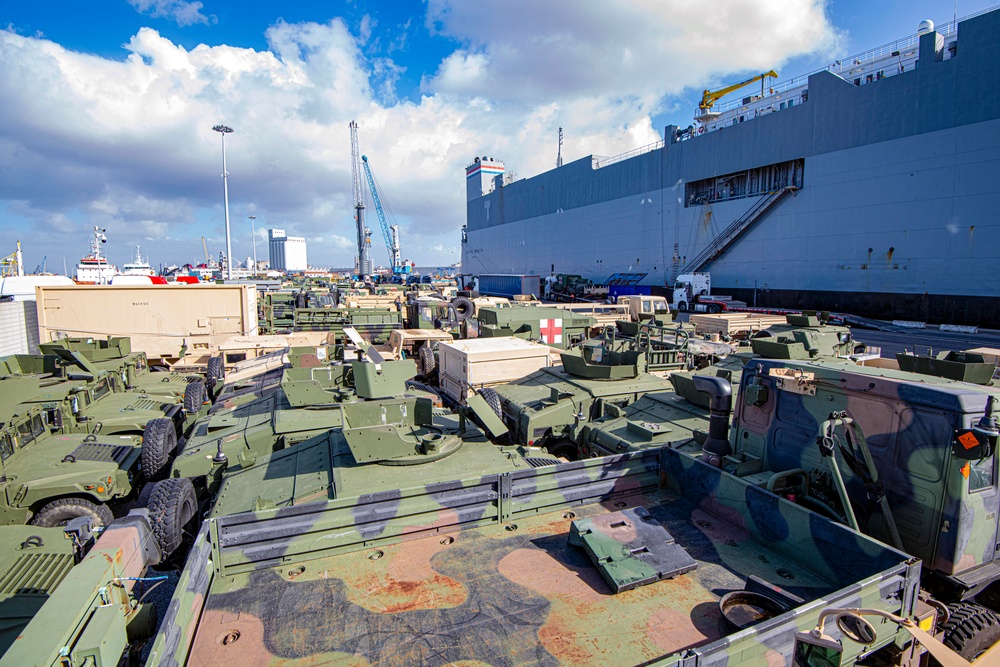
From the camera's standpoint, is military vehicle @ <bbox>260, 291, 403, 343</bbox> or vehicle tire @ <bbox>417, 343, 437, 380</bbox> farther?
military vehicle @ <bbox>260, 291, 403, 343</bbox>

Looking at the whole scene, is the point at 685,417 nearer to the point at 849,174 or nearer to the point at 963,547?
the point at 963,547

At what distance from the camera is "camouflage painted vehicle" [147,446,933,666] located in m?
3.81

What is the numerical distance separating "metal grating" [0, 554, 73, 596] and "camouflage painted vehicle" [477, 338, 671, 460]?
20.2 feet

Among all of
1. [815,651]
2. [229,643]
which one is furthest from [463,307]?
[815,651]

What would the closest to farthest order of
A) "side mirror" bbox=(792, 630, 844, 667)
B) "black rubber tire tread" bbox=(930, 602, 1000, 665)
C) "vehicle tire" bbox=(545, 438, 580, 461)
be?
"side mirror" bbox=(792, 630, 844, 667) < "black rubber tire tread" bbox=(930, 602, 1000, 665) < "vehicle tire" bbox=(545, 438, 580, 461)

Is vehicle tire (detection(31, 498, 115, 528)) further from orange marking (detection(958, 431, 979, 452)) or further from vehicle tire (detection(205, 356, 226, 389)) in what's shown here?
orange marking (detection(958, 431, 979, 452))

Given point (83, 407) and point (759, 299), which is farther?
point (759, 299)

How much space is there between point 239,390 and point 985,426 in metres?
15.0

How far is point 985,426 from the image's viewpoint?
424cm

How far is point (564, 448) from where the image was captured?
34.7ft

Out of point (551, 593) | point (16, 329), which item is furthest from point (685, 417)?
point (16, 329)

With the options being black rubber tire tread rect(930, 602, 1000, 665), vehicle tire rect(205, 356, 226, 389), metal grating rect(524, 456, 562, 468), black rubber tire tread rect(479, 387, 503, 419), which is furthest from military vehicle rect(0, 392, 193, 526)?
black rubber tire tread rect(930, 602, 1000, 665)

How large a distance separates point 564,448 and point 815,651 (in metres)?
7.03

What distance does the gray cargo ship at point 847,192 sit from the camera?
29.2 m
